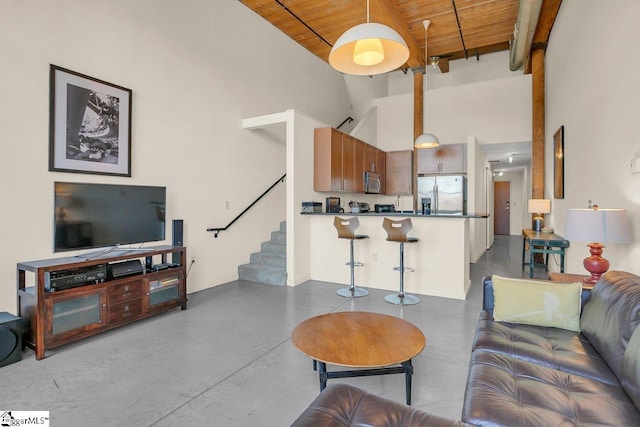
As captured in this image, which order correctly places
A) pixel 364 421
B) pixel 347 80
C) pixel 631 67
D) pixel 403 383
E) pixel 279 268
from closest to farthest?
pixel 364 421 < pixel 403 383 < pixel 631 67 < pixel 279 268 < pixel 347 80

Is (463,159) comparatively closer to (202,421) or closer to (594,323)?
(594,323)

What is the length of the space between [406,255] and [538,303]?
2.43m

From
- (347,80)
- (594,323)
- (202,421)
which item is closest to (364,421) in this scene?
(202,421)

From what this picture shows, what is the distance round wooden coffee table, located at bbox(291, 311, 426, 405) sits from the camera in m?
1.86

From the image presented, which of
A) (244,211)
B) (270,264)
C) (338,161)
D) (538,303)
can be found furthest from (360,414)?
(338,161)

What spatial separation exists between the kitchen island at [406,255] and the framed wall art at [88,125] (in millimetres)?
2652

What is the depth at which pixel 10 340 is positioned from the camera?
2.47m

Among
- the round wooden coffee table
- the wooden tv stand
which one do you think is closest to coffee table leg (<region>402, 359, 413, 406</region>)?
the round wooden coffee table

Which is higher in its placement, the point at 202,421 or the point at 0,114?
the point at 0,114

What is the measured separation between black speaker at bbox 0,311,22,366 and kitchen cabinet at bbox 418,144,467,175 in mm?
7125

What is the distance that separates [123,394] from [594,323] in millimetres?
2869

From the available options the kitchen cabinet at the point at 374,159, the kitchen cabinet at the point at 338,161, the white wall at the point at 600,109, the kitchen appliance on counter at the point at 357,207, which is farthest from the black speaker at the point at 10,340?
the kitchen cabinet at the point at 374,159

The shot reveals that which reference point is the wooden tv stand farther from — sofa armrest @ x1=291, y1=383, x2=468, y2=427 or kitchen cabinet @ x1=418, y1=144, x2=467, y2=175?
kitchen cabinet @ x1=418, y1=144, x2=467, y2=175

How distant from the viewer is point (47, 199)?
3.12m
